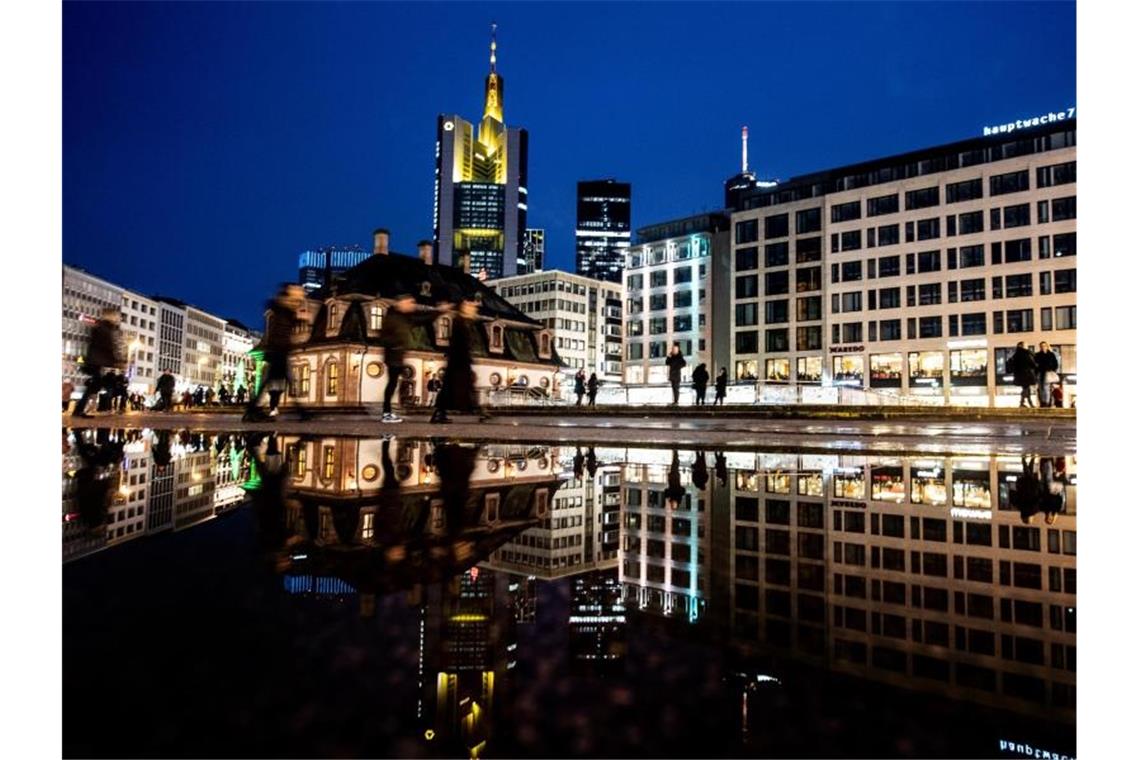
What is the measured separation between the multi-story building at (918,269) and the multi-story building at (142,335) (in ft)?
342

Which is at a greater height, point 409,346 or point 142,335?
point 142,335

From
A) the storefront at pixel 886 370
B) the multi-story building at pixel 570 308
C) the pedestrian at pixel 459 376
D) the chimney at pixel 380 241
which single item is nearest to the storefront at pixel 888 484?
the pedestrian at pixel 459 376

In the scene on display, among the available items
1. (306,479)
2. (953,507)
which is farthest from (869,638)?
(306,479)

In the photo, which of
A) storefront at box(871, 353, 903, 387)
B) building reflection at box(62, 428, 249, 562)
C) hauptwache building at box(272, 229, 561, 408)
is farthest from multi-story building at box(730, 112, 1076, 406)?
building reflection at box(62, 428, 249, 562)

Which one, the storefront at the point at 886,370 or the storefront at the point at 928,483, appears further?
the storefront at the point at 886,370

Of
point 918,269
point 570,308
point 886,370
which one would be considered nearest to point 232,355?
point 570,308

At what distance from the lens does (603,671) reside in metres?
1.65

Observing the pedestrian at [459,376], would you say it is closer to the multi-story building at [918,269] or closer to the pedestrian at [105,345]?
the pedestrian at [105,345]

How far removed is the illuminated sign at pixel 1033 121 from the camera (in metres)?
58.6

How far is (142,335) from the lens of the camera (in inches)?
5015

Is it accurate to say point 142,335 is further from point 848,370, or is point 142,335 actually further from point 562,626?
point 562,626

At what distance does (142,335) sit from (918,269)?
126111mm
